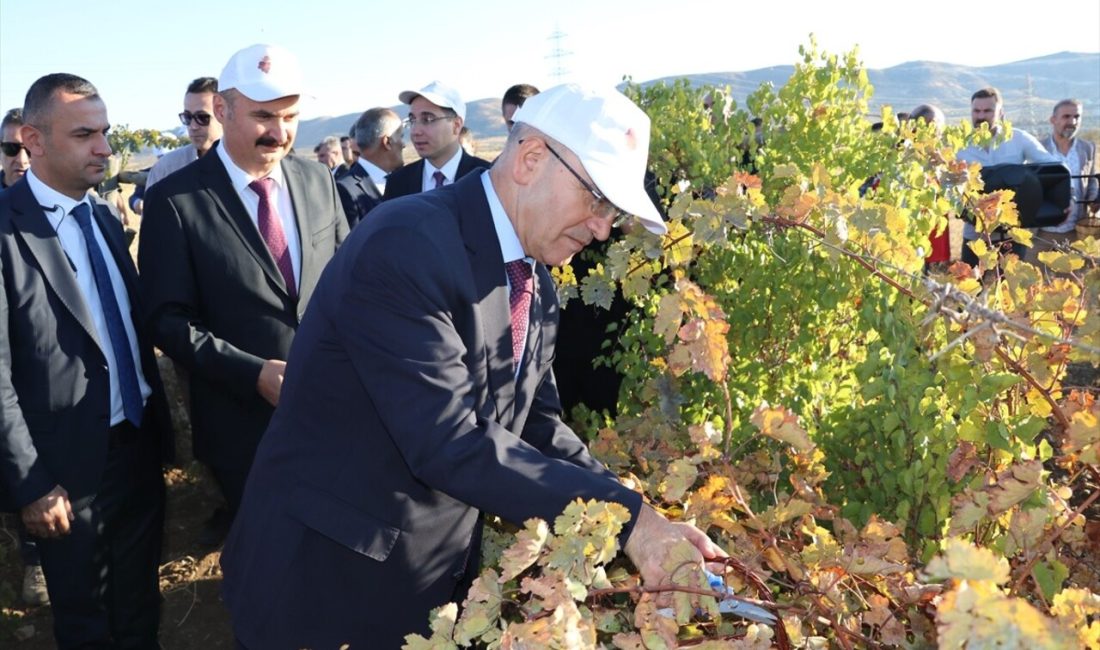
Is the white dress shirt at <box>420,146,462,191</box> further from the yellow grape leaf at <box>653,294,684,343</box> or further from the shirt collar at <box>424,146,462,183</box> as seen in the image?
the yellow grape leaf at <box>653,294,684,343</box>

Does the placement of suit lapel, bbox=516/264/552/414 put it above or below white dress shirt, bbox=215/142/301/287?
below

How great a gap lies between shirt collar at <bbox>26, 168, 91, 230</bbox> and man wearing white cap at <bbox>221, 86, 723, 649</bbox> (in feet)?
5.07

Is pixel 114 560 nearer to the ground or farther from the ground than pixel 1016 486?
nearer to the ground

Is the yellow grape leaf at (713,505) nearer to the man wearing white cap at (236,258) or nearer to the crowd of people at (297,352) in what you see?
the crowd of people at (297,352)

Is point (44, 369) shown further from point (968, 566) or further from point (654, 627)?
point (968, 566)

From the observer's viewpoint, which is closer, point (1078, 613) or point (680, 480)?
point (1078, 613)

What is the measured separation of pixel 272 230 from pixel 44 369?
0.83 m

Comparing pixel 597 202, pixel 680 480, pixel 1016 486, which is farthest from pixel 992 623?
pixel 597 202

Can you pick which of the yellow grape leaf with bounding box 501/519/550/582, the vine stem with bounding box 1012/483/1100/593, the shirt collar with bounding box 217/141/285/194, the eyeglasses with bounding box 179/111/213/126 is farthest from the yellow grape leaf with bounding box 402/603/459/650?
the eyeglasses with bounding box 179/111/213/126

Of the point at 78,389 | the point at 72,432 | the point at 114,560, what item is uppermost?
the point at 78,389

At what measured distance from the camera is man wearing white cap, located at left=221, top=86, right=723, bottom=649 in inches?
65.1

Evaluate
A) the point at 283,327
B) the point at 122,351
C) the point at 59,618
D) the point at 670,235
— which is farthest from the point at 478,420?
the point at 59,618

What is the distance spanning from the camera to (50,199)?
10.1ft

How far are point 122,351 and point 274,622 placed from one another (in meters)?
1.57
